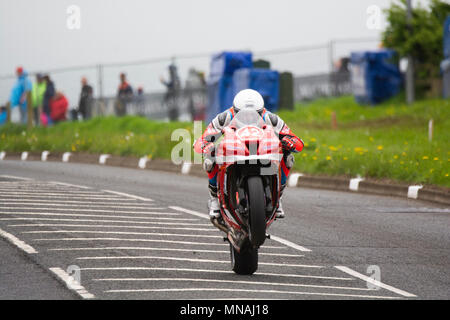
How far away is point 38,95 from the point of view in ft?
107

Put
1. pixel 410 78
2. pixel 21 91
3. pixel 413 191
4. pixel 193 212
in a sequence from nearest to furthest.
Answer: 1. pixel 193 212
2. pixel 413 191
3. pixel 410 78
4. pixel 21 91

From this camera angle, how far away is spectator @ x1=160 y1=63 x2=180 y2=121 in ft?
106

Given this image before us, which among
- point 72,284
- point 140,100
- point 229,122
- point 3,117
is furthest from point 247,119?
point 3,117

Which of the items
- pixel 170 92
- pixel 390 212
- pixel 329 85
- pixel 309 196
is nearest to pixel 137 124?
pixel 170 92

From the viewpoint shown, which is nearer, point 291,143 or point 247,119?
point 247,119

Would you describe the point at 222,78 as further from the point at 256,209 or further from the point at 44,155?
the point at 256,209

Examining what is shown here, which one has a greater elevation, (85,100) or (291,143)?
(85,100)

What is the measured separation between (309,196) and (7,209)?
572cm

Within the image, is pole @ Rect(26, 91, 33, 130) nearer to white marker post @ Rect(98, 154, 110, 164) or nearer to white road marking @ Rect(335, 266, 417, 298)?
white marker post @ Rect(98, 154, 110, 164)

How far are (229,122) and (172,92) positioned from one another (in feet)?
74.6

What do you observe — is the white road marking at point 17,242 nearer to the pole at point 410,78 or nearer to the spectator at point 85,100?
the pole at point 410,78

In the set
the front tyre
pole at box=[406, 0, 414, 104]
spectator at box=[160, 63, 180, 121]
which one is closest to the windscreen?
the front tyre

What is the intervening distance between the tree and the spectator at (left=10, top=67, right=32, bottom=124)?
11.5m

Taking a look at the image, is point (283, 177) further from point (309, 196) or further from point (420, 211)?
point (309, 196)
